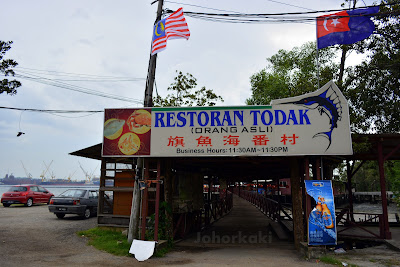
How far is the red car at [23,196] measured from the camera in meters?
20.4

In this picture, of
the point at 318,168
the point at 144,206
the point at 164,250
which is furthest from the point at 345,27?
the point at 164,250

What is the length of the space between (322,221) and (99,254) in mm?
6740

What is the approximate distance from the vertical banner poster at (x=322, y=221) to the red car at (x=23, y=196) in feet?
63.9

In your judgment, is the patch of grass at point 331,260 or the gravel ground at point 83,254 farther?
the gravel ground at point 83,254

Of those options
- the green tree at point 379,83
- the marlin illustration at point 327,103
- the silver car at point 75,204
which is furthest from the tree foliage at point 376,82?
the silver car at point 75,204

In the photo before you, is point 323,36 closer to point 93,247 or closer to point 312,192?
point 312,192

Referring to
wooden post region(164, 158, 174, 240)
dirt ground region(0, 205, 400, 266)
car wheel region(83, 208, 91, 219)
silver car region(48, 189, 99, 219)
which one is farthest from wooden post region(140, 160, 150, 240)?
car wheel region(83, 208, 91, 219)

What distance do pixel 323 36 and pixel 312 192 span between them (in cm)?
595

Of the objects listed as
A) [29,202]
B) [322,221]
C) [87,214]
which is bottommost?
[87,214]

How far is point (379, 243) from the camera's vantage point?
10.9 m

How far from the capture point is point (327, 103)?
944cm

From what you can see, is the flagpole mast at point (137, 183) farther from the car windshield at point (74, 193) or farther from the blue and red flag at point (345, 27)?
the car windshield at point (74, 193)

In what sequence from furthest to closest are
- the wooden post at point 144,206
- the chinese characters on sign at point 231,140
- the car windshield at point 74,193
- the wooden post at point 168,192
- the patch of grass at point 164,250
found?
the car windshield at point 74,193 < the wooden post at point 168,192 < the wooden post at point 144,206 < the chinese characters on sign at point 231,140 < the patch of grass at point 164,250

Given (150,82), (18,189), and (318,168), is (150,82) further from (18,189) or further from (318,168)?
(18,189)
